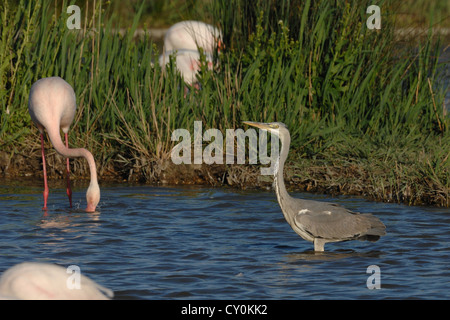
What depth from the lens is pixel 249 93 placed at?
9938 millimetres

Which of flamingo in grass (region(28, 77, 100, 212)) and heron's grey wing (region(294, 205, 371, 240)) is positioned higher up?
flamingo in grass (region(28, 77, 100, 212))

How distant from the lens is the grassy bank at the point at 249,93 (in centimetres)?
962

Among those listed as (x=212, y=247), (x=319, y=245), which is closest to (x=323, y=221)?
(x=319, y=245)

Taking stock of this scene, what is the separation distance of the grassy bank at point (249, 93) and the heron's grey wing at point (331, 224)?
8.27 ft

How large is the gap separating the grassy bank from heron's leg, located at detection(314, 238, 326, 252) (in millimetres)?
2375

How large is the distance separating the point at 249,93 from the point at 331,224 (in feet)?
11.3

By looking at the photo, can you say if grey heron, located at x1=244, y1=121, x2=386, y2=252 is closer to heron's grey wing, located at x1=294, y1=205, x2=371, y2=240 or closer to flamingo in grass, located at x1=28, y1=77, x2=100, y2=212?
heron's grey wing, located at x1=294, y1=205, x2=371, y2=240

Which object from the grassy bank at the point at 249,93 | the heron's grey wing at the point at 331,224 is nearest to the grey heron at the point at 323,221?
the heron's grey wing at the point at 331,224

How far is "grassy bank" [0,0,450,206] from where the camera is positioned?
9.62 metres

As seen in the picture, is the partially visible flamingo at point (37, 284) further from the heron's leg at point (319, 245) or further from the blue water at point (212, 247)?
the heron's leg at point (319, 245)

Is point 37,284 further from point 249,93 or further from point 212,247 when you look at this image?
point 249,93

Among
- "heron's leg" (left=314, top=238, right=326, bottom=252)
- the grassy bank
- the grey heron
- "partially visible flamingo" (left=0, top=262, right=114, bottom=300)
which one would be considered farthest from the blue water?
"partially visible flamingo" (left=0, top=262, right=114, bottom=300)
